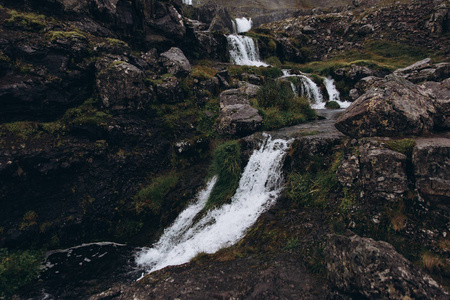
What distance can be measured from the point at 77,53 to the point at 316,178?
1292 centimetres

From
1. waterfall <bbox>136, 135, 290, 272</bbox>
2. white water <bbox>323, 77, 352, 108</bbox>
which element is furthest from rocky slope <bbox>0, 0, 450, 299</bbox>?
white water <bbox>323, 77, 352, 108</bbox>

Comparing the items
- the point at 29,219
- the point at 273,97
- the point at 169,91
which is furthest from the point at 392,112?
the point at 29,219

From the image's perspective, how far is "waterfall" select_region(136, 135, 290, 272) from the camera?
7.23 m

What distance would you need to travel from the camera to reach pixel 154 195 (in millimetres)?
9477

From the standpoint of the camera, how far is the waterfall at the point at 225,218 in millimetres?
7230

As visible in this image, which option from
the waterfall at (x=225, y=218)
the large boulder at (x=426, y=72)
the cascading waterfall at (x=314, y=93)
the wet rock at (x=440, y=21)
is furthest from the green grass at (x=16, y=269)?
the wet rock at (x=440, y=21)

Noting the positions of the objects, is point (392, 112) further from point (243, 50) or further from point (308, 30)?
point (308, 30)

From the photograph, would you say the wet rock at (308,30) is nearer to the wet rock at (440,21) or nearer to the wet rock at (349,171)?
the wet rock at (440,21)

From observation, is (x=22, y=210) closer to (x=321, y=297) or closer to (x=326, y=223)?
(x=321, y=297)

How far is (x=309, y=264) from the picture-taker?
16.3 feet

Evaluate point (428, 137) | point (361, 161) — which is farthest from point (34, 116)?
point (428, 137)

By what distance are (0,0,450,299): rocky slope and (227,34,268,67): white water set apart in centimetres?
998

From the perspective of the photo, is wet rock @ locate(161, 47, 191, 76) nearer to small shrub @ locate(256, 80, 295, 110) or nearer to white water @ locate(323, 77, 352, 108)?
small shrub @ locate(256, 80, 295, 110)

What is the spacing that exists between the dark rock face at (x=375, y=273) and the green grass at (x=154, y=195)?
7.18 metres
